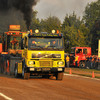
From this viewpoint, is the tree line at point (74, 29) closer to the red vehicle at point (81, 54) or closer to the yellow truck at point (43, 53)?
the red vehicle at point (81, 54)

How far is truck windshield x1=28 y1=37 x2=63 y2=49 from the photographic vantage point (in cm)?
1664

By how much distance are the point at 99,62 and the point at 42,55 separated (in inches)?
645

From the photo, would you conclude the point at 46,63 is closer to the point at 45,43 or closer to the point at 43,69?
the point at 43,69

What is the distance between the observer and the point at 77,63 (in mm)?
35875

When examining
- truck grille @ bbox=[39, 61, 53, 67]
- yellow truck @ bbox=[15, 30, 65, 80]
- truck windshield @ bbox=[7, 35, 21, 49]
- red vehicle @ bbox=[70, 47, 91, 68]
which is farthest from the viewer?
red vehicle @ bbox=[70, 47, 91, 68]

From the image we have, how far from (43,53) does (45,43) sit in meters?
0.61

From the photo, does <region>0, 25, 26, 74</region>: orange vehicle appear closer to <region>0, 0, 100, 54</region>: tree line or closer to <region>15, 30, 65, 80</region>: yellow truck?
<region>15, 30, 65, 80</region>: yellow truck

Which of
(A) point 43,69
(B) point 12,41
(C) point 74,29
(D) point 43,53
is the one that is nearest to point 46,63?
(A) point 43,69

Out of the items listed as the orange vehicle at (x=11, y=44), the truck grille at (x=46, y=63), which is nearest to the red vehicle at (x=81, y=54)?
the orange vehicle at (x=11, y=44)

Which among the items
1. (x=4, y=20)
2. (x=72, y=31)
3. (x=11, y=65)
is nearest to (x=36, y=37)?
(x=11, y=65)

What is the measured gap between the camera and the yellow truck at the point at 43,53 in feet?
54.3

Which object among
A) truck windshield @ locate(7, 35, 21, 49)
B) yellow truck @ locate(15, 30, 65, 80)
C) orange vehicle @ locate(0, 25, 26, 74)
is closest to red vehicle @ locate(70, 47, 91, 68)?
orange vehicle @ locate(0, 25, 26, 74)

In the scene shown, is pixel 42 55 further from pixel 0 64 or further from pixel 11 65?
pixel 0 64

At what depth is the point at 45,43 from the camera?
1678cm
